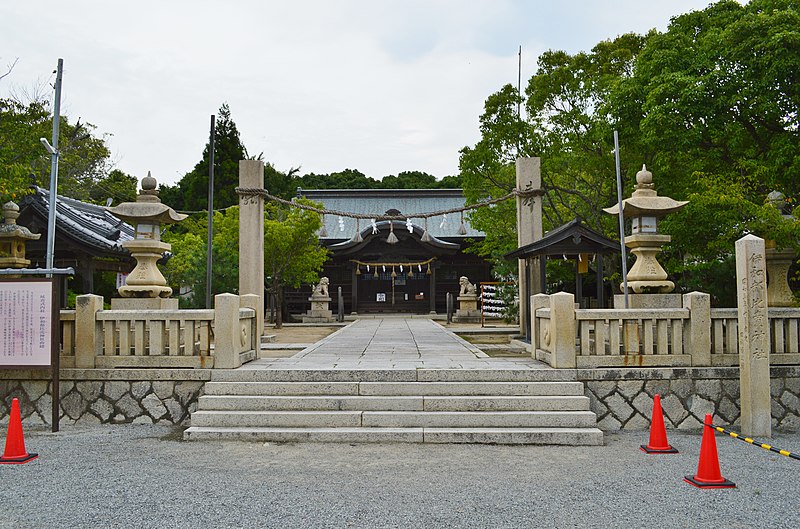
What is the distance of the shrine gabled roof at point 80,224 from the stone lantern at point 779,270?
41.3 feet

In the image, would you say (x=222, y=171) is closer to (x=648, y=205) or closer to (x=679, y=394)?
(x=648, y=205)

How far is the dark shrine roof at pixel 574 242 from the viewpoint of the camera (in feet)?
37.3

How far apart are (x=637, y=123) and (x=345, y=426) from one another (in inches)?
414

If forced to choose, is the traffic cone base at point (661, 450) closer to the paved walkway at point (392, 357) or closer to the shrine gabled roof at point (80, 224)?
the paved walkway at point (392, 357)

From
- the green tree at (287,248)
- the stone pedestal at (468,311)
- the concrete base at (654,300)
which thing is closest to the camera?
the concrete base at (654,300)

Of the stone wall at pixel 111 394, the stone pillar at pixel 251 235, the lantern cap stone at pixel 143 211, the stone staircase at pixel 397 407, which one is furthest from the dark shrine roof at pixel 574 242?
the lantern cap stone at pixel 143 211

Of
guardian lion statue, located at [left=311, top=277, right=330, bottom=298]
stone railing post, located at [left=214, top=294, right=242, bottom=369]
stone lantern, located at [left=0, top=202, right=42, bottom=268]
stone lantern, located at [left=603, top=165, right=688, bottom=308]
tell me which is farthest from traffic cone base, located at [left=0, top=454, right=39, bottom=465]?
guardian lion statue, located at [left=311, top=277, right=330, bottom=298]

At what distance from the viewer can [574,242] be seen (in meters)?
11.5

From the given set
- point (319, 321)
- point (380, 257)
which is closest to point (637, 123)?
point (319, 321)

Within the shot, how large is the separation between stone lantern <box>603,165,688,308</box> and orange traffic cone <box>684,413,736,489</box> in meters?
3.83

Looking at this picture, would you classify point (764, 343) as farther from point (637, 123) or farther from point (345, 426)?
point (637, 123)

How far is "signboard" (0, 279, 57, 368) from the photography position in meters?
7.25

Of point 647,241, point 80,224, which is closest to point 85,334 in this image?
point 80,224

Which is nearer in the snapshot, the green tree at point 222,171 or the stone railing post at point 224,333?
the stone railing post at point 224,333
